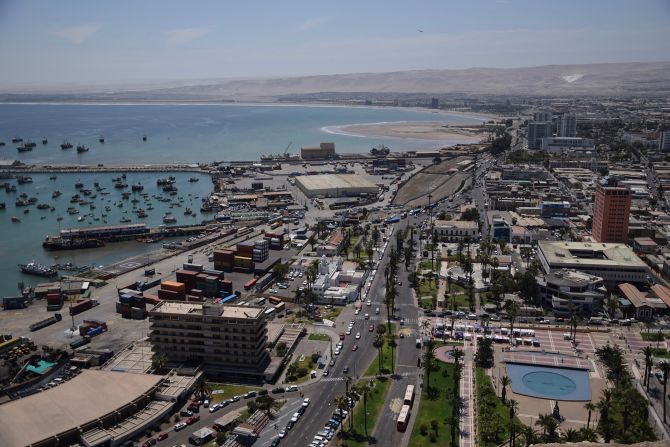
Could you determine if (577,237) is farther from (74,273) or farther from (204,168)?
(204,168)

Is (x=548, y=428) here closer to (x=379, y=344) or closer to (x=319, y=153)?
(x=379, y=344)

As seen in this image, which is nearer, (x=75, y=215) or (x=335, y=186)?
(x=75, y=215)

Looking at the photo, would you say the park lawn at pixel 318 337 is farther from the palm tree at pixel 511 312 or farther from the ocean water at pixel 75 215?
the ocean water at pixel 75 215

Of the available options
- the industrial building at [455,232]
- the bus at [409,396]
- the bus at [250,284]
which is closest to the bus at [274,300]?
the bus at [250,284]

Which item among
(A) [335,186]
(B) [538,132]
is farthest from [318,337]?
(B) [538,132]

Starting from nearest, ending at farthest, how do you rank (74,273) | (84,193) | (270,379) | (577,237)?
1. (270,379)
2. (74,273)
3. (577,237)
4. (84,193)

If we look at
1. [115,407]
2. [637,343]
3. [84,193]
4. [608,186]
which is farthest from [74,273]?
[608,186]
